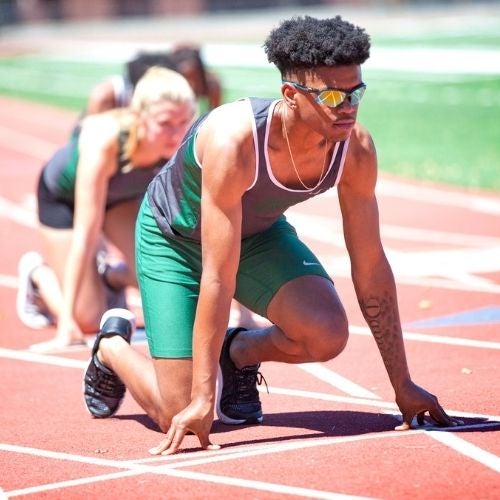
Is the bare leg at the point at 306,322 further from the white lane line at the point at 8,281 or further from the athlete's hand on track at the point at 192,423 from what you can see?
the white lane line at the point at 8,281

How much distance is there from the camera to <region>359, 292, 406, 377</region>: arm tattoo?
5.10 meters

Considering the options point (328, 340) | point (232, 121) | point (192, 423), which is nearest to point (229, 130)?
point (232, 121)

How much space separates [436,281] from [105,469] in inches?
181

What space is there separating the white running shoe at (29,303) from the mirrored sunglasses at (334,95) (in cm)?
386

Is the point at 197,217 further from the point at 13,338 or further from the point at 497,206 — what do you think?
the point at 497,206

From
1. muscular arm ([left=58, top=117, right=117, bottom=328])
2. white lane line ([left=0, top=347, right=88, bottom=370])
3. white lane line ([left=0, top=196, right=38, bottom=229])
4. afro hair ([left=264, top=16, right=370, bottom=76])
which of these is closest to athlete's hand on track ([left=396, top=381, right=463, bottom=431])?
afro hair ([left=264, top=16, right=370, bottom=76])

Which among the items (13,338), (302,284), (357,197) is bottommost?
(13,338)

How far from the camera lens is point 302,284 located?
5215 mm

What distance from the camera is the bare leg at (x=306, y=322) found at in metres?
5.11

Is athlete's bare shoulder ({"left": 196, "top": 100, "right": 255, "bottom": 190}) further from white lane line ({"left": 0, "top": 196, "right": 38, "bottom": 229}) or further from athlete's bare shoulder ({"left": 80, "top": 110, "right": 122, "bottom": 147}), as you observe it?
white lane line ({"left": 0, "top": 196, "right": 38, "bottom": 229})

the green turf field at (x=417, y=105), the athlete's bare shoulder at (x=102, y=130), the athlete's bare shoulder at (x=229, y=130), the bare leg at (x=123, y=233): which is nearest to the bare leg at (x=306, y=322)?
the athlete's bare shoulder at (x=229, y=130)

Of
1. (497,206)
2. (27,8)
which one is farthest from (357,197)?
(27,8)

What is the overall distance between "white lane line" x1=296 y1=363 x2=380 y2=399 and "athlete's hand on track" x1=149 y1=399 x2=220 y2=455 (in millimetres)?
1324

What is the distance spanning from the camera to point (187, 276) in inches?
210
